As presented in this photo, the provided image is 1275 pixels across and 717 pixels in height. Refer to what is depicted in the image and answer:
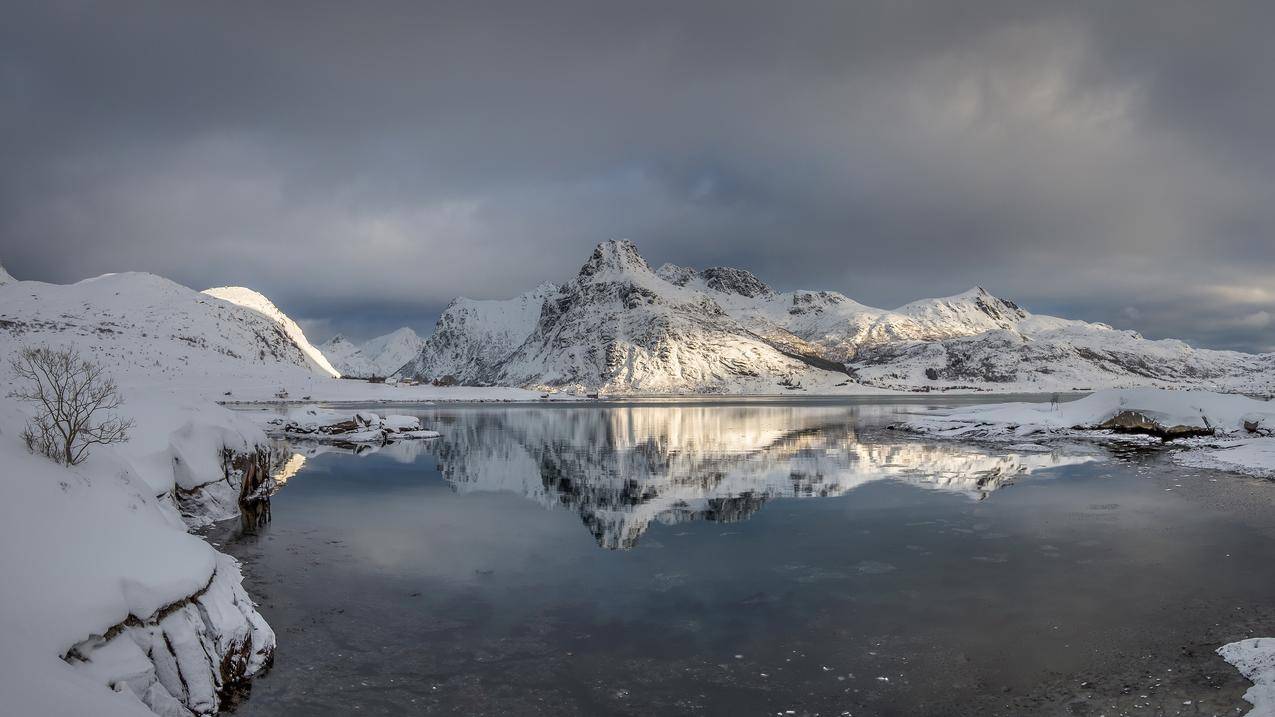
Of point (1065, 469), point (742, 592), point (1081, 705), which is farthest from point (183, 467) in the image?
point (1065, 469)

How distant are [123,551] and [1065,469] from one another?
40.7m

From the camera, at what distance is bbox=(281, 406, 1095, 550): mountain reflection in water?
26766 millimetres

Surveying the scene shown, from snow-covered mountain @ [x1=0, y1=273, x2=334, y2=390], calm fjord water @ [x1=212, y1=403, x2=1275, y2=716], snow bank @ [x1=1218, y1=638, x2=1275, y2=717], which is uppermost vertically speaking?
snow-covered mountain @ [x1=0, y1=273, x2=334, y2=390]

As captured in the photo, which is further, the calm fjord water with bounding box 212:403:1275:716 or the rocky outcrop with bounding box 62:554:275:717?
the calm fjord water with bounding box 212:403:1275:716

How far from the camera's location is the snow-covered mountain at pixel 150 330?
355ft

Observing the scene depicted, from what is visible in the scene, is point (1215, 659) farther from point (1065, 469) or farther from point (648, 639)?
point (1065, 469)

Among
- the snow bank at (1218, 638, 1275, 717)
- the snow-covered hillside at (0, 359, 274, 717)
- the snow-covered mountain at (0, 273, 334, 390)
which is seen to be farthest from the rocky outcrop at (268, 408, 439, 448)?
the snow bank at (1218, 638, 1275, 717)

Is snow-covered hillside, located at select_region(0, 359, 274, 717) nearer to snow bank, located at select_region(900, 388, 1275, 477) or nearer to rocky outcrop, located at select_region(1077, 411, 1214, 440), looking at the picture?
snow bank, located at select_region(900, 388, 1275, 477)

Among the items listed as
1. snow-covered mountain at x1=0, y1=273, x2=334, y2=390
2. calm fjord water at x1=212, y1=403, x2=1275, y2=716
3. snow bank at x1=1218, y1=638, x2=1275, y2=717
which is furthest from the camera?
snow-covered mountain at x1=0, y1=273, x2=334, y2=390

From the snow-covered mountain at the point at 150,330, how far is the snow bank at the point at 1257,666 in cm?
11375

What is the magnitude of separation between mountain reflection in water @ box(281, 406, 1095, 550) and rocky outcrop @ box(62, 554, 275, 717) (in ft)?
34.8

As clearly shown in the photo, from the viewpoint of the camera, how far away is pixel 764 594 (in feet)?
51.5

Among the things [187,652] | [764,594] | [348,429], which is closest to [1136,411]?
[764,594]

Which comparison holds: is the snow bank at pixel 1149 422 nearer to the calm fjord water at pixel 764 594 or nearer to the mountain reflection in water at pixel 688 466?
the mountain reflection in water at pixel 688 466
